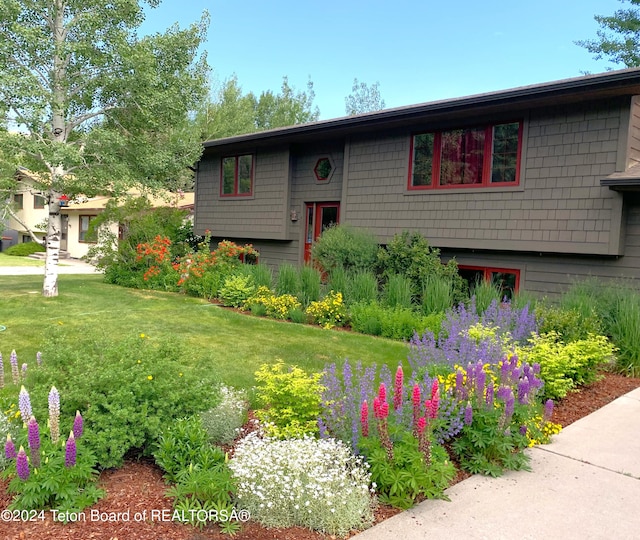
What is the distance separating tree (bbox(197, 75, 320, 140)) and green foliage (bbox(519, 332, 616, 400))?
28.7m

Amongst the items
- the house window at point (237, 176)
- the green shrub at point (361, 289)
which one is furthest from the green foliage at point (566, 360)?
the house window at point (237, 176)

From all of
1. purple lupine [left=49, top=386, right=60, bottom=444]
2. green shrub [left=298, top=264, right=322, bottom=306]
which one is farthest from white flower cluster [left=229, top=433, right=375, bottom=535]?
green shrub [left=298, top=264, right=322, bottom=306]

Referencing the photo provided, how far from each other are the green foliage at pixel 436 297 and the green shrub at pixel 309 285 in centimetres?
218

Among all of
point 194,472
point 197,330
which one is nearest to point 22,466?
point 194,472

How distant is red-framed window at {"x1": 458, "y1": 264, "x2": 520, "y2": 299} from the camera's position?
995cm

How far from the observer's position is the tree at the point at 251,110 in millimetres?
32688

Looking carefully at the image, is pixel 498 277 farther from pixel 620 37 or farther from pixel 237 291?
pixel 620 37

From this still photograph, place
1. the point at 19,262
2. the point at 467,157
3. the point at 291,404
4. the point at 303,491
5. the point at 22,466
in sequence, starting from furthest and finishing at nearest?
the point at 19,262 < the point at 467,157 < the point at 291,404 < the point at 303,491 < the point at 22,466

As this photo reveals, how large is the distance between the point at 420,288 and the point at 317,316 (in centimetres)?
208

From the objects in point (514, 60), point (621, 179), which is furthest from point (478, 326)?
point (514, 60)

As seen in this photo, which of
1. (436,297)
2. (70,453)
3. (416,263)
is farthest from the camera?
(416,263)

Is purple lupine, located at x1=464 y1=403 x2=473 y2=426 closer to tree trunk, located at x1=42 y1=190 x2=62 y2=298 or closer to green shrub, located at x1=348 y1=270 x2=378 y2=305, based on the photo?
green shrub, located at x1=348 y1=270 x2=378 y2=305

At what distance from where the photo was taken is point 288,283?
1084 centimetres

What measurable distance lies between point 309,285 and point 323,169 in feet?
14.2
